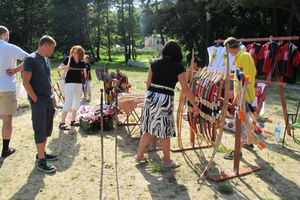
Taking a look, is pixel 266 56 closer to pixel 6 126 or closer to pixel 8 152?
pixel 6 126

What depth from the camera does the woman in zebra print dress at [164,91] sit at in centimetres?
328

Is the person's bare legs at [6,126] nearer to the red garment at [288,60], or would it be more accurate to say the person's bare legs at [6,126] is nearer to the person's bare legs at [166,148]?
the person's bare legs at [166,148]

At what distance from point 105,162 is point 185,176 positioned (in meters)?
1.24

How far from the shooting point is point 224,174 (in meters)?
3.48


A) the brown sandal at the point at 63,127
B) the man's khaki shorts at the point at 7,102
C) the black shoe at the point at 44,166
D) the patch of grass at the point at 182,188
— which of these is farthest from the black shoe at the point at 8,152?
the patch of grass at the point at 182,188

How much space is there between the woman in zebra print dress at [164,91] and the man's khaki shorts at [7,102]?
2004 mm

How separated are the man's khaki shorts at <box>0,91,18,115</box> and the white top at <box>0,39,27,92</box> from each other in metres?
0.09

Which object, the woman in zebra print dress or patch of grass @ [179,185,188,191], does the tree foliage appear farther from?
patch of grass @ [179,185,188,191]

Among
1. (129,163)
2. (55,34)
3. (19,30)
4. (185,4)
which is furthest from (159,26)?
(129,163)

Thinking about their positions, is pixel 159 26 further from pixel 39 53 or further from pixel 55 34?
pixel 39 53

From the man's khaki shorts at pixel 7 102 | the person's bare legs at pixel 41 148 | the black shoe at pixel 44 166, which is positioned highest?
the man's khaki shorts at pixel 7 102

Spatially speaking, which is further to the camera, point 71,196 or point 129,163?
point 129,163

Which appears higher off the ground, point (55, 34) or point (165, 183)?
point (55, 34)

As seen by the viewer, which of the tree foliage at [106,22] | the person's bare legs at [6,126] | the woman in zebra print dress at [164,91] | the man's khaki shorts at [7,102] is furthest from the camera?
the tree foliage at [106,22]
